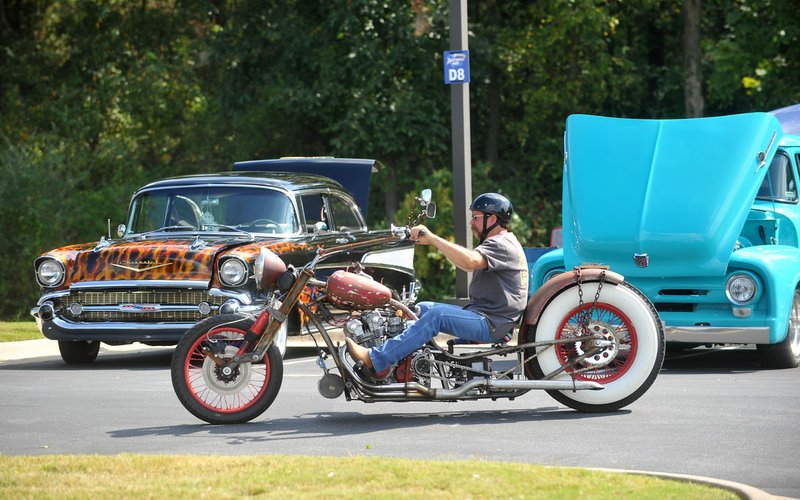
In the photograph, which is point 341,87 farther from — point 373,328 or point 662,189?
point 373,328

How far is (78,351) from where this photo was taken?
13328 mm

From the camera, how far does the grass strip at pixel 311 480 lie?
21.0 ft

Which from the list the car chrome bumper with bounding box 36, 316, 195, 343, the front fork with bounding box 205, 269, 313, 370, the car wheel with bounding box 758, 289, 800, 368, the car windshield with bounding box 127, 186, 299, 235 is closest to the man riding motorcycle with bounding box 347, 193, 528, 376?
the front fork with bounding box 205, 269, 313, 370

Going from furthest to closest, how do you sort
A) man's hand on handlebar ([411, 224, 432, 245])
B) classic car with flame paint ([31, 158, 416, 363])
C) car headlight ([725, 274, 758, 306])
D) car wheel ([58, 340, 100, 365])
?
car wheel ([58, 340, 100, 365])
classic car with flame paint ([31, 158, 416, 363])
car headlight ([725, 274, 758, 306])
man's hand on handlebar ([411, 224, 432, 245])

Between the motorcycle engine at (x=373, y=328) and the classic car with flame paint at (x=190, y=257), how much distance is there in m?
2.49

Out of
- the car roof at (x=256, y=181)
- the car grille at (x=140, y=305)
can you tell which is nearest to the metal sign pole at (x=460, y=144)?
A: the car roof at (x=256, y=181)

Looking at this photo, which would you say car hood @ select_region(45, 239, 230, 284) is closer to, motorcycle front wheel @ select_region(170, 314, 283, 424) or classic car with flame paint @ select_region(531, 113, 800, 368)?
classic car with flame paint @ select_region(531, 113, 800, 368)

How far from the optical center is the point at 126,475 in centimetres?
695

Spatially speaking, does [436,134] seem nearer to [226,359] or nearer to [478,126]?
[478,126]

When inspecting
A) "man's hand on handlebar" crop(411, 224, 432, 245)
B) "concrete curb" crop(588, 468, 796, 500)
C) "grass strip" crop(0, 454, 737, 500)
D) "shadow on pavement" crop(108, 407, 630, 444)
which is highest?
"man's hand on handlebar" crop(411, 224, 432, 245)

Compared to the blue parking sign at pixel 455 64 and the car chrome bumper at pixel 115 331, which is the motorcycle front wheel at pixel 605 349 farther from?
the blue parking sign at pixel 455 64

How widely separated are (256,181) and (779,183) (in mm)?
5257

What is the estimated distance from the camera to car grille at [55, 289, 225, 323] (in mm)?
12367

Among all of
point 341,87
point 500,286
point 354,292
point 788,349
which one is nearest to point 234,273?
point 354,292
